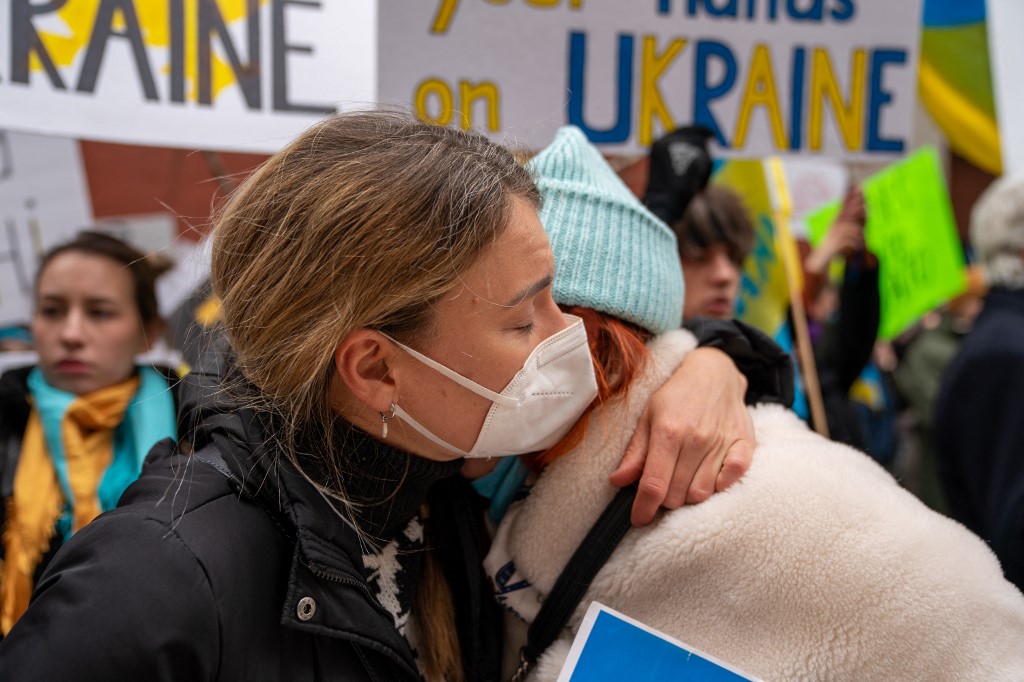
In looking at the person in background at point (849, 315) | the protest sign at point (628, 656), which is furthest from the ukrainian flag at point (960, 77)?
the protest sign at point (628, 656)

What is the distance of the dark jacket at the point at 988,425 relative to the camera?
2.00 meters

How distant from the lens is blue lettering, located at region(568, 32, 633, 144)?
7.45ft

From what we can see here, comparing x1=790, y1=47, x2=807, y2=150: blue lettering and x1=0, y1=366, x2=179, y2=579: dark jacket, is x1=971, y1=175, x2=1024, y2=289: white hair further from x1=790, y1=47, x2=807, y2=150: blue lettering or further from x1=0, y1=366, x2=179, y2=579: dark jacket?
x1=0, y1=366, x2=179, y2=579: dark jacket

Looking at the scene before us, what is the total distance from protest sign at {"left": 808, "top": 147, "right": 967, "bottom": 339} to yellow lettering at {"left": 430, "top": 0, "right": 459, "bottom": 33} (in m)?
2.10

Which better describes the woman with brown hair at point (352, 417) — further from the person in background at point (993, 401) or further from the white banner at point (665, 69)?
the person in background at point (993, 401)

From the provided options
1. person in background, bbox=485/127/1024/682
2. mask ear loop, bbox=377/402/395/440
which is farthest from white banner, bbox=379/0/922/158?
mask ear loop, bbox=377/402/395/440

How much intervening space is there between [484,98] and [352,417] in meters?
1.25

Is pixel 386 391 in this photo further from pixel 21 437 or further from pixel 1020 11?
pixel 1020 11

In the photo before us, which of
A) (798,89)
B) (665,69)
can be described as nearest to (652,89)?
(665,69)

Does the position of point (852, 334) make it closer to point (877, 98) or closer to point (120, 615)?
point (877, 98)

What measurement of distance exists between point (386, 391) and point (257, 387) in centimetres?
21

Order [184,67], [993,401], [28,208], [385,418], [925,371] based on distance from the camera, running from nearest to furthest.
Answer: [385,418], [184,67], [993,401], [28,208], [925,371]

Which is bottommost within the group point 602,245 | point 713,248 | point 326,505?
point 326,505

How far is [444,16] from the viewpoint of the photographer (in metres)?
2.15
